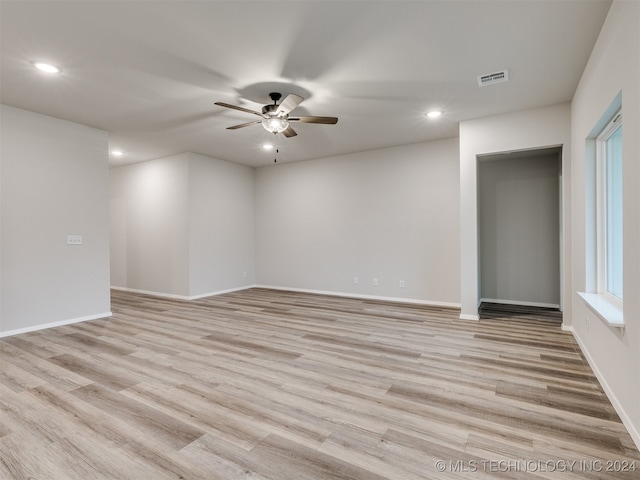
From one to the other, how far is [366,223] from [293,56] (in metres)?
3.72

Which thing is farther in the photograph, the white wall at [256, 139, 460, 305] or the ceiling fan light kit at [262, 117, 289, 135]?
the white wall at [256, 139, 460, 305]

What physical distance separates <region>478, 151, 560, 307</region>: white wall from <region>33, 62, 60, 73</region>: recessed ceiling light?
601cm

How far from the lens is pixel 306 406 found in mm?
2285

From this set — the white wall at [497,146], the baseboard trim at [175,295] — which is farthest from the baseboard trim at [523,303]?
the baseboard trim at [175,295]

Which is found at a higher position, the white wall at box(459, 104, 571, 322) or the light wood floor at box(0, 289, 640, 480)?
the white wall at box(459, 104, 571, 322)

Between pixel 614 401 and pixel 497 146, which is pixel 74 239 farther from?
pixel 614 401

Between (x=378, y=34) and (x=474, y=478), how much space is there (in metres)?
3.00

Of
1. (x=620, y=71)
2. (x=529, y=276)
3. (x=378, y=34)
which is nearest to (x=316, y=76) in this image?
(x=378, y=34)

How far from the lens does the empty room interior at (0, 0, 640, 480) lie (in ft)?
6.28

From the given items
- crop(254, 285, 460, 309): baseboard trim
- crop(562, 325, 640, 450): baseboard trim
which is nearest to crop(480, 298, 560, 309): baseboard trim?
crop(254, 285, 460, 309): baseboard trim

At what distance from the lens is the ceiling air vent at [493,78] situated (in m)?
3.26

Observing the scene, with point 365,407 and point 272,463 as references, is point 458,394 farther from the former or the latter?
point 272,463

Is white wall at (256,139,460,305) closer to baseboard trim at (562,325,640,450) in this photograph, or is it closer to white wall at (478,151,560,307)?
white wall at (478,151,560,307)

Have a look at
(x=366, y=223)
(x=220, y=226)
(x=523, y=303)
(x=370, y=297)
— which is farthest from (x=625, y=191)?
(x=220, y=226)
